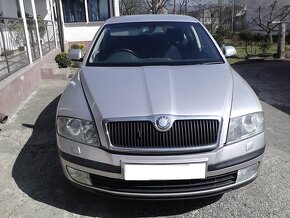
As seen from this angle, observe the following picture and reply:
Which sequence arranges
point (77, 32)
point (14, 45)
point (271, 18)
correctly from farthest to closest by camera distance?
point (271, 18) → point (77, 32) → point (14, 45)

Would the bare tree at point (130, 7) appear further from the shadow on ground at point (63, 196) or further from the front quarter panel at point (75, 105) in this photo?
the front quarter panel at point (75, 105)

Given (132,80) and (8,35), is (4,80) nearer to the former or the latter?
(8,35)

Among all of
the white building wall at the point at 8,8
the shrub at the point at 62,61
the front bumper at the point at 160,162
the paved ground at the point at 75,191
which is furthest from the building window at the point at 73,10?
the front bumper at the point at 160,162

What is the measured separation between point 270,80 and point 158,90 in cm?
600

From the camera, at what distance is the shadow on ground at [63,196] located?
2854mm

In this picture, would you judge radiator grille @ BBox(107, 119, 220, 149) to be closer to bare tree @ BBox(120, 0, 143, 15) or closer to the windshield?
the windshield

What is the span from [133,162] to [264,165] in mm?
1824

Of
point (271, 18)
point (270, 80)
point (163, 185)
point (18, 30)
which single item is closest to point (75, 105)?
point (163, 185)

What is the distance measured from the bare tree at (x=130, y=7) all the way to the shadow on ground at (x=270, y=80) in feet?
60.7

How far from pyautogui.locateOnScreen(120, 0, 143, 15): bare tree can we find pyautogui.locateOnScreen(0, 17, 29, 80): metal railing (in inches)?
842

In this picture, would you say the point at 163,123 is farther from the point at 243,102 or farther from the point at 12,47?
the point at 12,47

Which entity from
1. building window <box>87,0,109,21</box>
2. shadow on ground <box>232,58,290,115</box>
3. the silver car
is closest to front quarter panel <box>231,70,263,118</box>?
the silver car

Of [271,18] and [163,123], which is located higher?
[271,18]

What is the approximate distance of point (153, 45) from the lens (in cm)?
391
